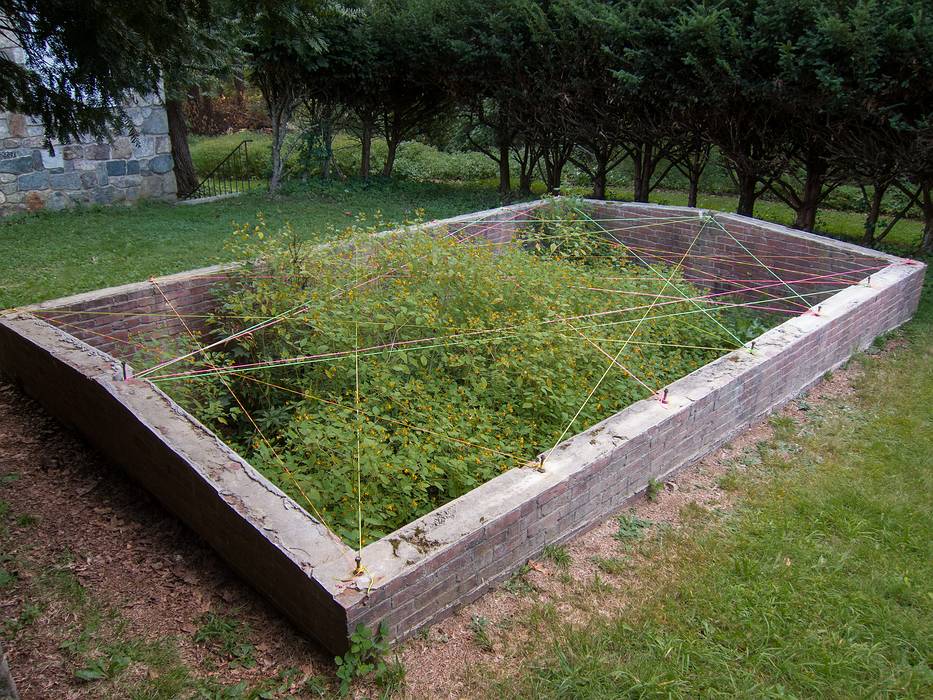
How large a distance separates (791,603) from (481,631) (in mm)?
1258

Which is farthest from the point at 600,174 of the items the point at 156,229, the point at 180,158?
the point at 180,158

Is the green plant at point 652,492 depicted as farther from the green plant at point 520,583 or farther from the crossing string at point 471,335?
the green plant at point 520,583

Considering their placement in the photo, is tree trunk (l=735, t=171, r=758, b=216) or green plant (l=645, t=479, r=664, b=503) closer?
green plant (l=645, t=479, r=664, b=503)

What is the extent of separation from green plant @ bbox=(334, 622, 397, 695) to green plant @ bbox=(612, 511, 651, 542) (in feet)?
4.20

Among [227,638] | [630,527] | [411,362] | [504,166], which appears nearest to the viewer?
[227,638]

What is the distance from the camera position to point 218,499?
2.92 meters

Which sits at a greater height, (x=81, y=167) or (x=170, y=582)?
(x=81, y=167)

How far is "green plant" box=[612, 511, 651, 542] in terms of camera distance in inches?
132

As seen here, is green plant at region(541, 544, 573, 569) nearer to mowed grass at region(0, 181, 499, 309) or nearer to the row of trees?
the row of trees

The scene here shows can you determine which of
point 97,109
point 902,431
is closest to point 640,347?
point 902,431

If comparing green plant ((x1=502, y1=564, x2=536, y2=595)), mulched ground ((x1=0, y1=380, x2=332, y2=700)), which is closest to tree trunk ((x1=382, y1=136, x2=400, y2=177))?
mulched ground ((x1=0, y1=380, x2=332, y2=700))

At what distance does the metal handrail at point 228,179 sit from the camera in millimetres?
11430

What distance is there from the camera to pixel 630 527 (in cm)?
342

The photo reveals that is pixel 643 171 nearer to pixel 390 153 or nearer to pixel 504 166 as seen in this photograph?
pixel 504 166
